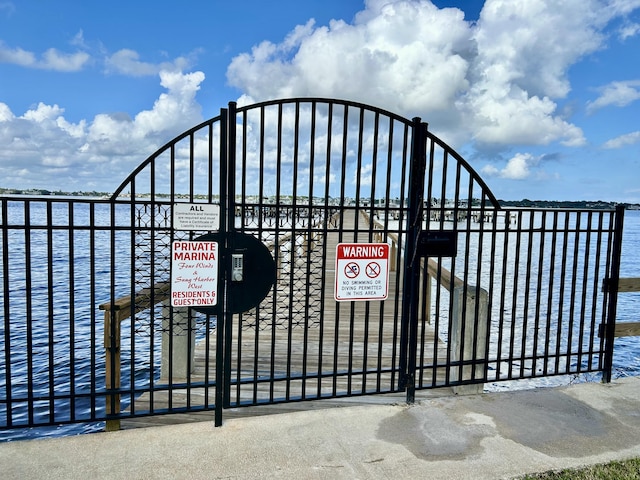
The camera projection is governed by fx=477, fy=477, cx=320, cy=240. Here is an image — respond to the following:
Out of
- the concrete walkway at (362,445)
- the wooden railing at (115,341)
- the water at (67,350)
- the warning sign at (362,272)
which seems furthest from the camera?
the warning sign at (362,272)

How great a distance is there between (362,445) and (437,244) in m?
1.78

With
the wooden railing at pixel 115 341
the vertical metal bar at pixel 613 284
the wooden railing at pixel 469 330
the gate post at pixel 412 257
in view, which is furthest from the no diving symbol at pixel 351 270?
the vertical metal bar at pixel 613 284

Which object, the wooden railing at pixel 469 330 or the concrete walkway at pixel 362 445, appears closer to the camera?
the concrete walkway at pixel 362 445

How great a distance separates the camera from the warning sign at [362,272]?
4008 mm

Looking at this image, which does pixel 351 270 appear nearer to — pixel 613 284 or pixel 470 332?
pixel 470 332

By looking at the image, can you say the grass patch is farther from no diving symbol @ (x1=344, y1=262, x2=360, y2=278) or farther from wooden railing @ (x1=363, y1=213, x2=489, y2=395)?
no diving symbol @ (x1=344, y1=262, x2=360, y2=278)

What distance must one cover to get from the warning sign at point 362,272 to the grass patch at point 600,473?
172 centimetres

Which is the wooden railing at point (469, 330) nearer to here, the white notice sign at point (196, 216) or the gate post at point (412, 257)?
the gate post at point (412, 257)

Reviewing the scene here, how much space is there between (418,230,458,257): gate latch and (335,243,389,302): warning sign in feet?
1.06

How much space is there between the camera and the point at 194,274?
3629mm

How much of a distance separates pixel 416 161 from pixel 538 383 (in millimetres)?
4852

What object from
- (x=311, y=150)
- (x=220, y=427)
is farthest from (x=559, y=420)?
(x=311, y=150)

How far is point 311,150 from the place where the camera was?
387cm

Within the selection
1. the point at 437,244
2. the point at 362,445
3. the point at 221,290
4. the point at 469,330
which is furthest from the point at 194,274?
the point at 469,330
